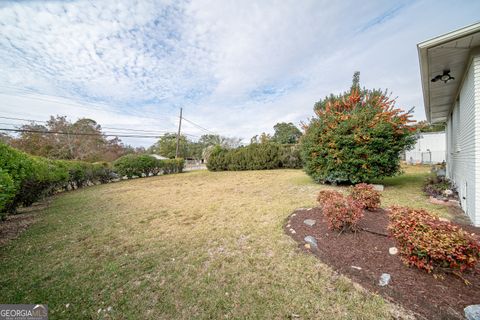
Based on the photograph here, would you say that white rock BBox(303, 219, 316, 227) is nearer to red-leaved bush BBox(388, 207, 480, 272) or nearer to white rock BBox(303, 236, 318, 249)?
white rock BBox(303, 236, 318, 249)

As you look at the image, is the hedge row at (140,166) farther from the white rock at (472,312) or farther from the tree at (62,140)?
the white rock at (472,312)

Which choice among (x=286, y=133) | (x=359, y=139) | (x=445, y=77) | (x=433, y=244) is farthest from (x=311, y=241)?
(x=286, y=133)

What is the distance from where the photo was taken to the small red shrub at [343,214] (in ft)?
9.25

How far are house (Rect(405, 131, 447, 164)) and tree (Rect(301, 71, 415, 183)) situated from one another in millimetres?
15699

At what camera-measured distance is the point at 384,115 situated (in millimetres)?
5730

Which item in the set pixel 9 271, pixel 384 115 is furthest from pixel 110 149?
pixel 384 115

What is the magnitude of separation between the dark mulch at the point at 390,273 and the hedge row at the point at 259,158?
483 inches

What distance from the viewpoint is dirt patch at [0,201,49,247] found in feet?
12.4

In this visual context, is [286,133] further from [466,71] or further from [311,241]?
[311,241]

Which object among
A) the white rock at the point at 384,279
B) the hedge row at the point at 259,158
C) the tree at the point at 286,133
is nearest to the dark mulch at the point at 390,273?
the white rock at the point at 384,279

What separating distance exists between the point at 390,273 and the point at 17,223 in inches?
314

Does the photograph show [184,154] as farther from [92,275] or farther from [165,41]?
[92,275]

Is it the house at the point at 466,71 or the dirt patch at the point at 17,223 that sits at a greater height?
the house at the point at 466,71

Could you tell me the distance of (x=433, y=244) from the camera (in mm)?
1788
